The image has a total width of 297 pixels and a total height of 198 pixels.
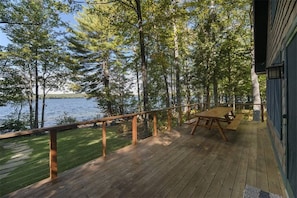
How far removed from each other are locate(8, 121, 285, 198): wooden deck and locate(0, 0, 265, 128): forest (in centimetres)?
334

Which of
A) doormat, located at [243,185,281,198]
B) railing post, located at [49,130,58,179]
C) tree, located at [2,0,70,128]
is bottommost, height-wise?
doormat, located at [243,185,281,198]

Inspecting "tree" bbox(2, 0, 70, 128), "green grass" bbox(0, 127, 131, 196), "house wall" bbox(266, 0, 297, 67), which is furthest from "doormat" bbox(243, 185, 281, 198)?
"tree" bbox(2, 0, 70, 128)

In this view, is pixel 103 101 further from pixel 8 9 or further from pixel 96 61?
pixel 8 9

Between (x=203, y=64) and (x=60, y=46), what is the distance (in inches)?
401

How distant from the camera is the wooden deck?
8.45 ft

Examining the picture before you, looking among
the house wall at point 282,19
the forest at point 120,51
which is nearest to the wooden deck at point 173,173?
the house wall at point 282,19

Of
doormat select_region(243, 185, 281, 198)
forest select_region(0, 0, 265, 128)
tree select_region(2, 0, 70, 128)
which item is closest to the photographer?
doormat select_region(243, 185, 281, 198)

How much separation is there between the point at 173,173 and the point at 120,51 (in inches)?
554

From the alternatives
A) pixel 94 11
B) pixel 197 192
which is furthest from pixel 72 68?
pixel 197 192

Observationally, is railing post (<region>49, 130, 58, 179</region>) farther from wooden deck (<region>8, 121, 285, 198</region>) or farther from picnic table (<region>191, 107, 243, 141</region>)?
picnic table (<region>191, 107, 243, 141</region>)

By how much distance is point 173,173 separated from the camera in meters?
3.16

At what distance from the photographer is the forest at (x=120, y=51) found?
29.7 ft

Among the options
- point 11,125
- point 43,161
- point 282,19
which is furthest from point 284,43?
point 11,125

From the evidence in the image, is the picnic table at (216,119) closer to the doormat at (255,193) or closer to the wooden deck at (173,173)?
the wooden deck at (173,173)
